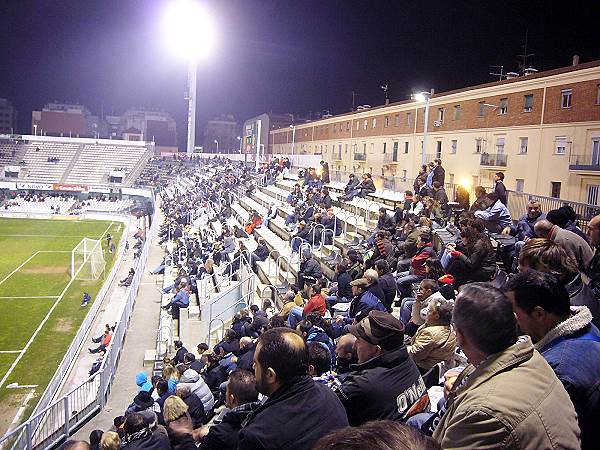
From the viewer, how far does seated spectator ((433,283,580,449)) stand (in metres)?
1.82

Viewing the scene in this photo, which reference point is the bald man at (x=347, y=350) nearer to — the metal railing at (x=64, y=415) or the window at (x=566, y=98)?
the metal railing at (x=64, y=415)

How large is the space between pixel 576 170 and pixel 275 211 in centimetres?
1271

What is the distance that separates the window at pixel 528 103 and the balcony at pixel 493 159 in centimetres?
251

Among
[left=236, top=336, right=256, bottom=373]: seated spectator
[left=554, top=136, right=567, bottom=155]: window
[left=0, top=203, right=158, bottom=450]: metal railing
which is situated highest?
[left=554, top=136, right=567, bottom=155]: window

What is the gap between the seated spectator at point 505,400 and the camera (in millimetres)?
1819

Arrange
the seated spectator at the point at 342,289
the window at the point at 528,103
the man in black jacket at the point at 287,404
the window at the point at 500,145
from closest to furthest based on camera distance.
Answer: the man in black jacket at the point at 287,404, the seated spectator at the point at 342,289, the window at the point at 528,103, the window at the point at 500,145

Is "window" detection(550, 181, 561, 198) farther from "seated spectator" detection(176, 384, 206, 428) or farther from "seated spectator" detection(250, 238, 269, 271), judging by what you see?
"seated spectator" detection(176, 384, 206, 428)

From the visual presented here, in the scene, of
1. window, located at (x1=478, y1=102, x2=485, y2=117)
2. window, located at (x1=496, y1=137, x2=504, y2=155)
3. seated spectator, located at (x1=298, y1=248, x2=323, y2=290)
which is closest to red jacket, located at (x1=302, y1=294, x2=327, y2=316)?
seated spectator, located at (x1=298, y1=248, x2=323, y2=290)

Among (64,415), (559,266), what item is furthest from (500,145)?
(559,266)

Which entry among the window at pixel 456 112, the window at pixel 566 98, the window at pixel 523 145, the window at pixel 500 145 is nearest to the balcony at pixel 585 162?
the window at pixel 566 98

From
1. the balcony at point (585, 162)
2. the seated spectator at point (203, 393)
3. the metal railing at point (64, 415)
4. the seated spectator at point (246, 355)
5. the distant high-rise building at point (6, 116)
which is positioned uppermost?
the distant high-rise building at point (6, 116)

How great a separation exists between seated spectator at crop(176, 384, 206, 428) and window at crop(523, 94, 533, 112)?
24.2 metres

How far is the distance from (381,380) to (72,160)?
2906 inches

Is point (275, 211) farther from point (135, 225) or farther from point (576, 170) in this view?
point (135, 225)
